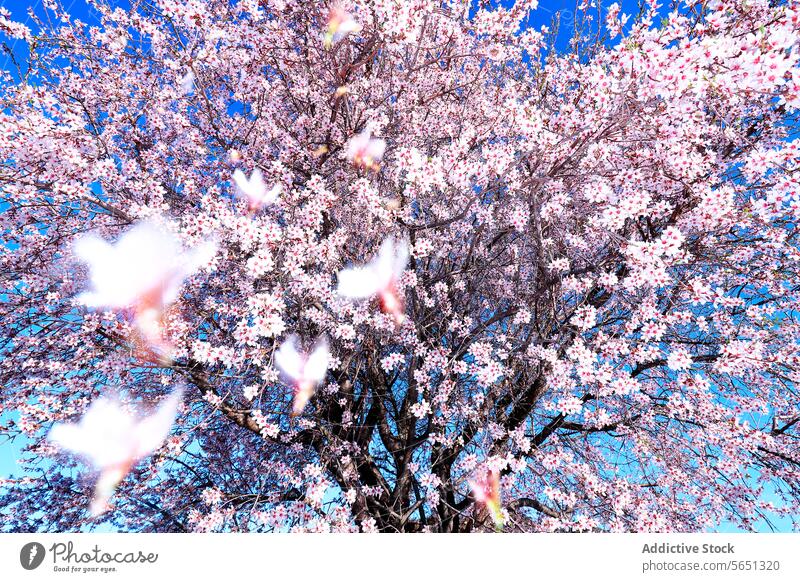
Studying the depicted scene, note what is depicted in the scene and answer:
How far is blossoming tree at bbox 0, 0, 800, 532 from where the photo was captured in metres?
4.60

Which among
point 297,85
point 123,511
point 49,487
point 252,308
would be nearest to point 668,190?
point 252,308

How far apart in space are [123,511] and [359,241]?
4796 millimetres

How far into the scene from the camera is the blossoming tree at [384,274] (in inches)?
181

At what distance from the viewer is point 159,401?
589cm

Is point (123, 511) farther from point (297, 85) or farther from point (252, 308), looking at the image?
point (297, 85)
